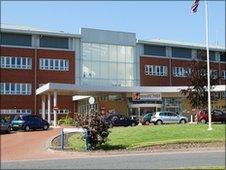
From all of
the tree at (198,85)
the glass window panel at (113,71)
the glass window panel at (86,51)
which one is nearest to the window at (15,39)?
the glass window panel at (86,51)

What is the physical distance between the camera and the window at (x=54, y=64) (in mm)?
65375

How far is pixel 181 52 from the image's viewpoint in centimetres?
7706


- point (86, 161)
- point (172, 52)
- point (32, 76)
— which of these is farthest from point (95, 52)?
point (86, 161)

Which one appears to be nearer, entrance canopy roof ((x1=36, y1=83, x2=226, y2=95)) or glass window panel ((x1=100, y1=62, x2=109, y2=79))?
entrance canopy roof ((x1=36, y1=83, x2=226, y2=95))

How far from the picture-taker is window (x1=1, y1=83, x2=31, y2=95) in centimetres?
6247

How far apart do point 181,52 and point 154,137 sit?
49347 mm

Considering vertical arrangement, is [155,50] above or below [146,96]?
above

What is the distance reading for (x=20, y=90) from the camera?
6334 cm

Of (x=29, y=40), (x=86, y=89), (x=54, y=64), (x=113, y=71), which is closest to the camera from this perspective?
(x=86, y=89)

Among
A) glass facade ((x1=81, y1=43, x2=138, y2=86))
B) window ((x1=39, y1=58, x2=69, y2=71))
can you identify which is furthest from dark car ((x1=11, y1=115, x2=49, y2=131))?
glass facade ((x1=81, y1=43, x2=138, y2=86))

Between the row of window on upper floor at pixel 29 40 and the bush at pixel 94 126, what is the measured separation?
134 feet

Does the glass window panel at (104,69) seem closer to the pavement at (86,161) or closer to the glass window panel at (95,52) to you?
the glass window panel at (95,52)

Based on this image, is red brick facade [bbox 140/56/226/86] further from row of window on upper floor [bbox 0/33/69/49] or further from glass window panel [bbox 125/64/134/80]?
row of window on upper floor [bbox 0/33/69/49]

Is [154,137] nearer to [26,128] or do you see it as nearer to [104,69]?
[26,128]
